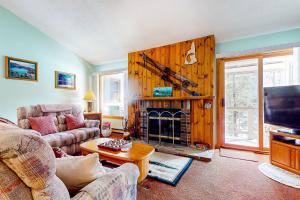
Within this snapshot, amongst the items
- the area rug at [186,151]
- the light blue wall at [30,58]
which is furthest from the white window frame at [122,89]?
the area rug at [186,151]

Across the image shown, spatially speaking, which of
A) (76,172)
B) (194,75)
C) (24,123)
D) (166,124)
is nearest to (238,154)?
(166,124)

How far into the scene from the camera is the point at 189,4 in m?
2.42

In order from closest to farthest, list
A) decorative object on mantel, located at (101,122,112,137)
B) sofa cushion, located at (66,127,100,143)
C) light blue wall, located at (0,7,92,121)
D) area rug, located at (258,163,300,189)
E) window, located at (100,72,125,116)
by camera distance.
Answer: area rug, located at (258,163,300,189) → sofa cushion, located at (66,127,100,143) → light blue wall, located at (0,7,92,121) → decorative object on mantel, located at (101,122,112,137) → window, located at (100,72,125,116)

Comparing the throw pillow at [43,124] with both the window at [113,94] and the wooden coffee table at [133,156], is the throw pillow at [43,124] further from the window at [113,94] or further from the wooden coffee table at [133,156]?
the window at [113,94]

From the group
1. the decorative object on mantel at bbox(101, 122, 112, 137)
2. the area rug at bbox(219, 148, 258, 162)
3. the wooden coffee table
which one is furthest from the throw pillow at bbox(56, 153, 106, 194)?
the decorative object on mantel at bbox(101, 122, 112, 137)

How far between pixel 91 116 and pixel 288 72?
4785 mm

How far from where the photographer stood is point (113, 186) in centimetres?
92

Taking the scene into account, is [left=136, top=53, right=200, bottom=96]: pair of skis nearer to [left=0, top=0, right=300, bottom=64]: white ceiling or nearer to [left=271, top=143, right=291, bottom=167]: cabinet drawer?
[left=0, top=0, right=300, bottom=64]: white ceiling

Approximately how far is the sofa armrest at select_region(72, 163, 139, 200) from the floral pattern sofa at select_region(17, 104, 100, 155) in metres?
2.00

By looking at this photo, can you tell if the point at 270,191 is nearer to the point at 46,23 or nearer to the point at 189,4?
the point at 189,4

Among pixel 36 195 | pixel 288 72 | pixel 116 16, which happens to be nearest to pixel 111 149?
pixel 36 195

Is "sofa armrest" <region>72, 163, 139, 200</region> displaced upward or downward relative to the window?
downward

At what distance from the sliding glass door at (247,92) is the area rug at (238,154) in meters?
0.18

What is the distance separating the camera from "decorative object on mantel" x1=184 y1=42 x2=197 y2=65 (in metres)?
3.23
